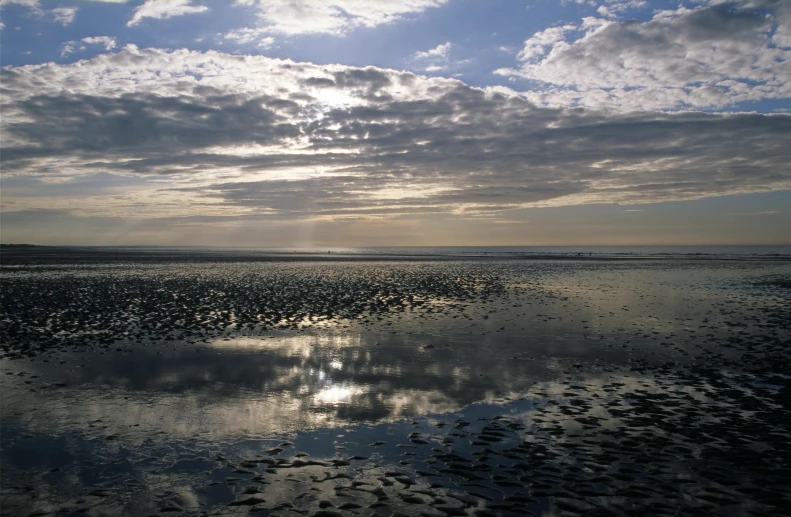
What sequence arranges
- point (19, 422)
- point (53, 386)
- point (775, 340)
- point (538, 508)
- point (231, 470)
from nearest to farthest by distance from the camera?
point (538, 508), point (231, 470), point (19, 422), point (53, 386), point (775, 340)

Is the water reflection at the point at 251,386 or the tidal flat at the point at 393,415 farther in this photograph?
the water reflection at the point at 251,386

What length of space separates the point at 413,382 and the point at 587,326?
1311cm

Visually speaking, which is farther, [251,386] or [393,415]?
[251,386]

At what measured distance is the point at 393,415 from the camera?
1236 cm

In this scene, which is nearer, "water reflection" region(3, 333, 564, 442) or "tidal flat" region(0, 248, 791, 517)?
"tidal flat" region(0, 248, 791, 517)

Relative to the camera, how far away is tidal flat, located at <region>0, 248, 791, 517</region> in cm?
832

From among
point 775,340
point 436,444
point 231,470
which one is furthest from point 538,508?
point 775,340

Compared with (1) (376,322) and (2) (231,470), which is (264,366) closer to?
(2) (231,470)

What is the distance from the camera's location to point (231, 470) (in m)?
9.22

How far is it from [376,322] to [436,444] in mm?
15852

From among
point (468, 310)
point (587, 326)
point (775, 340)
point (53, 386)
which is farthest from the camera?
point (468, 310)

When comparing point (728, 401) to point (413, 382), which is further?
point (413, 382)

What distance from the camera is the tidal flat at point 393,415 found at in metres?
8.32

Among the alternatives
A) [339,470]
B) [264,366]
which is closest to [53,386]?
[264,366]
